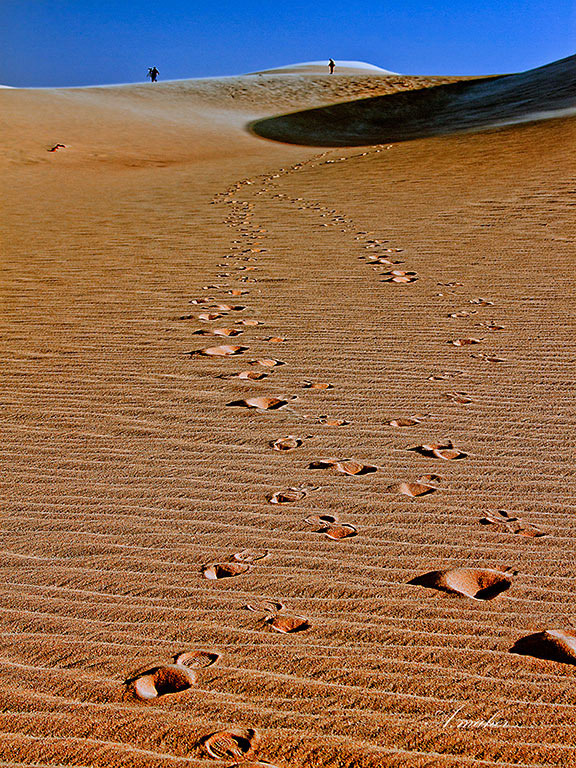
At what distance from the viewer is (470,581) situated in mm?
2354

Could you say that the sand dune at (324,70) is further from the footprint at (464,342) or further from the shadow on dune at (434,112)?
the footprint at (464,342)

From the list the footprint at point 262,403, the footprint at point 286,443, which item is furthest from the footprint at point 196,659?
the footprint at point 262,403

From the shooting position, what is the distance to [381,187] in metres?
11.8

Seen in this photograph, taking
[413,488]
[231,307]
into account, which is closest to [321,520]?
[413,488]

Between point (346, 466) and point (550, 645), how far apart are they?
138 cm

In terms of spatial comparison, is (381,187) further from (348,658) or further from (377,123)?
(377,123)

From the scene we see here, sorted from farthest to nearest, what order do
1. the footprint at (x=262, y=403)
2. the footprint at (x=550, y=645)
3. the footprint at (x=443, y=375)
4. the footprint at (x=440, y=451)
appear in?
the footprint at (x=443, y=375) < the footprint at (x=262, y=403) < the footprint at (x=440, y=451) < the footprint at (x=550, y=645)

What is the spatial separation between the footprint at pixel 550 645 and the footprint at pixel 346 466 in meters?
1.24

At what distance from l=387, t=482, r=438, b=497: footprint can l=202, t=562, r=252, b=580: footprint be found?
81 cm

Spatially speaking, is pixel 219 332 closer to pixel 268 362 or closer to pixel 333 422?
pixel 268 362

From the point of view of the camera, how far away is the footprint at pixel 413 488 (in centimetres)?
299

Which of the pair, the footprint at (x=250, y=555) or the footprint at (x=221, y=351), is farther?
the footprint at (x=221, y=351)

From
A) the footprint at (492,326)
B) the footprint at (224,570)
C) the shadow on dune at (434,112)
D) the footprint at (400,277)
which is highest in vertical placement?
the shadow on dune at (434,112)

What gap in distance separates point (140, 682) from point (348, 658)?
0.54 meters
